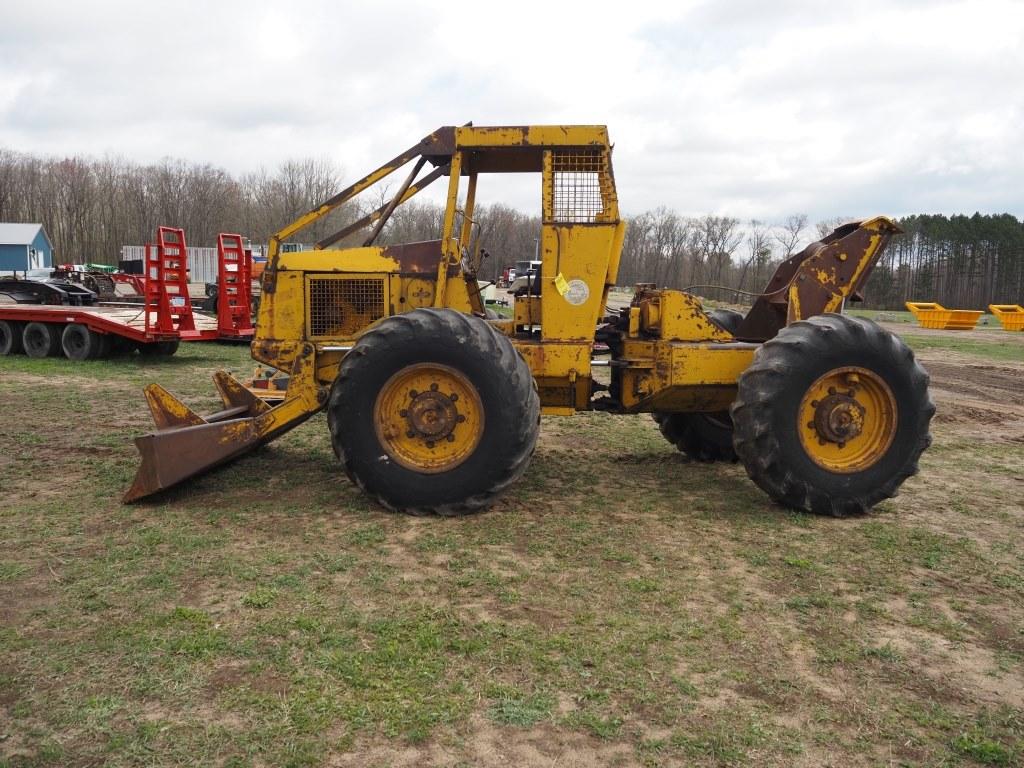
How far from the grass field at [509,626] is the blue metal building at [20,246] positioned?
64.2 meters

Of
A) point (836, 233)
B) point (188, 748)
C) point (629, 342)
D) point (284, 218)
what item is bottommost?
point (188, 748)

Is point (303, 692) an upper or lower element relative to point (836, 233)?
lower

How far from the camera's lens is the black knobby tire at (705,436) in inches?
296

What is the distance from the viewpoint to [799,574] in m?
4.75

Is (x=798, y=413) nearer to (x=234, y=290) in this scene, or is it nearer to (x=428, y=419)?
(x=428, y=419)

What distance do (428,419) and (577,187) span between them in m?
2.07

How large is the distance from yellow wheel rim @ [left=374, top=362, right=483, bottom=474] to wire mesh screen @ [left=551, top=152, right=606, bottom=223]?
154cm

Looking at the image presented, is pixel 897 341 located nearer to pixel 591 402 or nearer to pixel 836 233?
pixel 836 233

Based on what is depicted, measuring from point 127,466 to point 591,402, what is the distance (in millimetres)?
3976

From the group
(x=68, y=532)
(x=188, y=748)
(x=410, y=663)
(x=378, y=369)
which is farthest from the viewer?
(x=378, y=369)

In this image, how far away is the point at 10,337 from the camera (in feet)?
50.5

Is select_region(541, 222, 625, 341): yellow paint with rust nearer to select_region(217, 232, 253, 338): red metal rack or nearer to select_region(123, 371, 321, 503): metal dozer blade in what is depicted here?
select_region(123, 371, 321, 503): metal dozer blade

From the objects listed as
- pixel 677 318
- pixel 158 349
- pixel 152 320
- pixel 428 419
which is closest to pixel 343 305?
pixel 428 419

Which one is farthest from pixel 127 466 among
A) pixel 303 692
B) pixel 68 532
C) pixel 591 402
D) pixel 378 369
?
pixel 303 692
